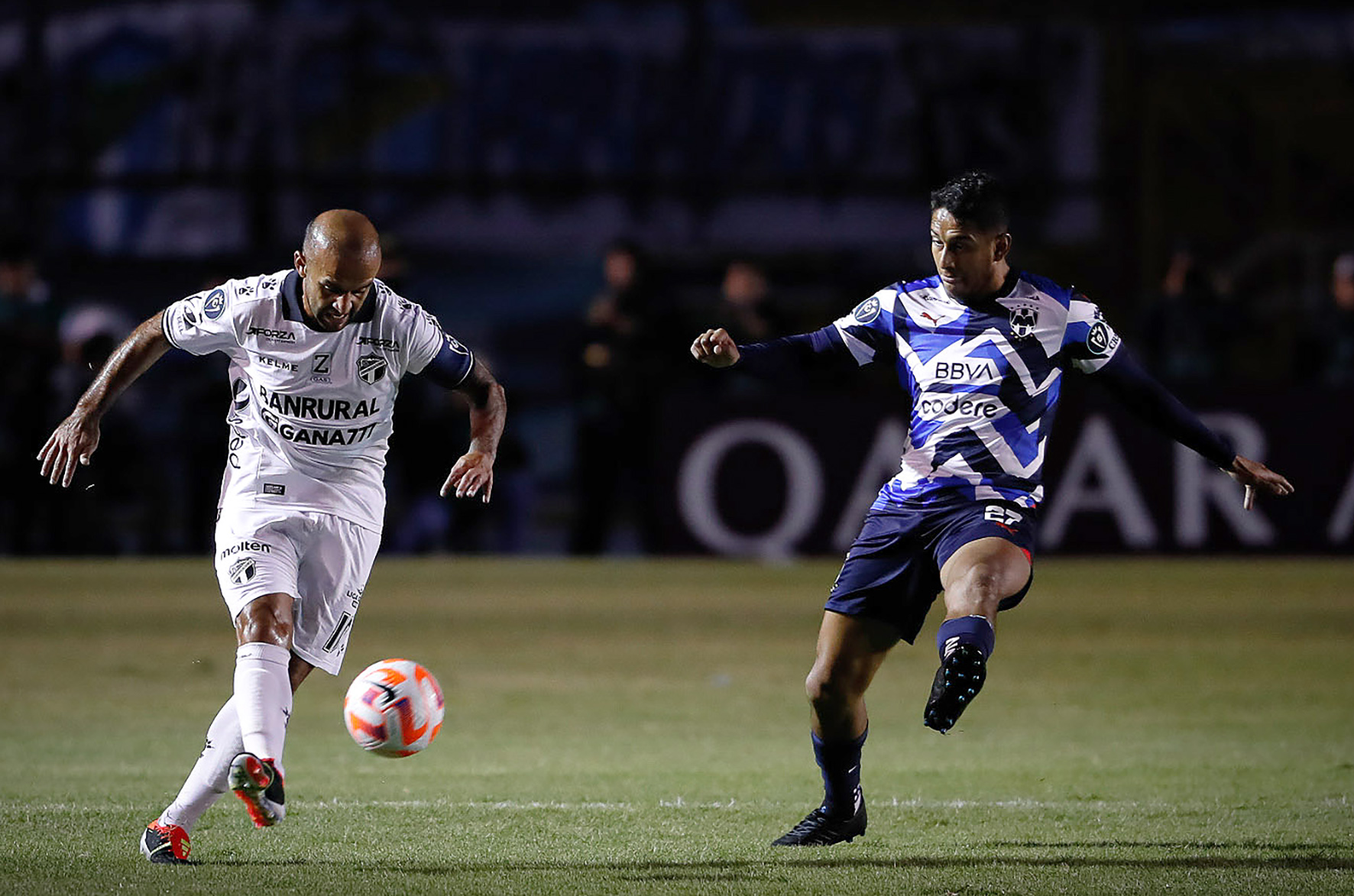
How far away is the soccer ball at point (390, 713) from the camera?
6.26m

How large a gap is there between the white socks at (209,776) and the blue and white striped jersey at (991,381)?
2220 millimetres

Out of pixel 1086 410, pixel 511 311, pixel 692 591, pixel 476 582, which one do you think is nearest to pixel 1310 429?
pixel 1086 410

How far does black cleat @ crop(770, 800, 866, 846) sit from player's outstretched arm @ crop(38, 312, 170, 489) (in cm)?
256

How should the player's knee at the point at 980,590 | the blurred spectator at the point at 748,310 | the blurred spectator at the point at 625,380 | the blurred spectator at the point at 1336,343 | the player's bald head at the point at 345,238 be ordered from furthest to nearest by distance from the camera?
the blurred spectator at the point at 1336,343 → the blurred spectator at the point at 625,380 → the blurred spectator at the point at 748,310 → the player's bald head at the point at 345,238 → the player's knee at the point at 980,590

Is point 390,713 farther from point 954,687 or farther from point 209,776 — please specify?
point 954,687

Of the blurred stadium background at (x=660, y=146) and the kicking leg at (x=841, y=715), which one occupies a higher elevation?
the blurred stadium background at (x=660, y=146)

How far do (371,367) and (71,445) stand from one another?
962mm

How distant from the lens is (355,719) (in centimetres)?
627

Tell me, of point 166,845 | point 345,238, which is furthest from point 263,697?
point 345,238

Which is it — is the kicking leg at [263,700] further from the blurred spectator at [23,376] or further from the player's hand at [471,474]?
the blurred spectator at [23,376]

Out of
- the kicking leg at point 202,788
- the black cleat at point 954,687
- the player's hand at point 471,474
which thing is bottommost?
the kicking leg at point 202,788

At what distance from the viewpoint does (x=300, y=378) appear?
256 inches

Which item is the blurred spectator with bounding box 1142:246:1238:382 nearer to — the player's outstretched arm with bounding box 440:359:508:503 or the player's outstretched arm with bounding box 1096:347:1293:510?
the player's outstretched arm with bounding box 1096:347:1293:510

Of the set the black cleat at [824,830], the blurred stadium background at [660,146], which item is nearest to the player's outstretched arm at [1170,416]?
the black cleat at [824,830]
